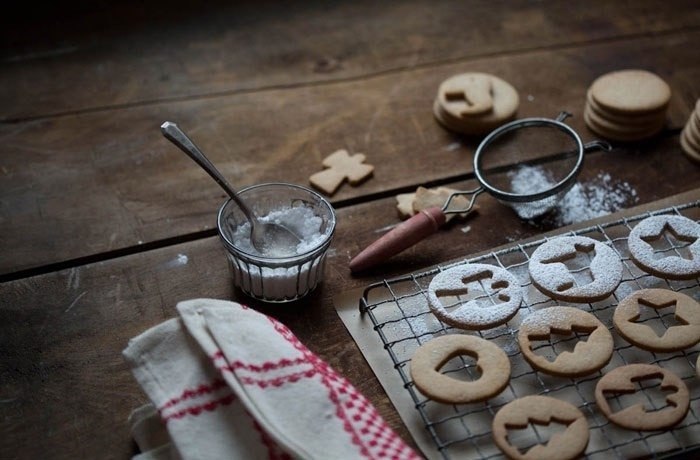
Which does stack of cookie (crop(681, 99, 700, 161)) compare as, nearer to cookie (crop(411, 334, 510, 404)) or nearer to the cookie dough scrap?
the cookie dough scrap

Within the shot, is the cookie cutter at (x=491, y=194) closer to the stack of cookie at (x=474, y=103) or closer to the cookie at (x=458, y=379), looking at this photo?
the stack of cookie at (x=474, y=103)

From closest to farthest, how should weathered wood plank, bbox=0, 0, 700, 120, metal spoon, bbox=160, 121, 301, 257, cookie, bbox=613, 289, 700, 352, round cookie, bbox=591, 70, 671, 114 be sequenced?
cookie, bbox=613, 289, 700, 352 < metal spoon, bbox=160, 121, 301, 257 < round cookie, bbox=591, 70, 671, 114 < weathered wood plank, bbox=0, 0, 700, 120

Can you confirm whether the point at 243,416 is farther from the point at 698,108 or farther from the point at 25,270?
the point at 698,108

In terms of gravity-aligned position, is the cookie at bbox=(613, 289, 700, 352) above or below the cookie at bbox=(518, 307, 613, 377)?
above

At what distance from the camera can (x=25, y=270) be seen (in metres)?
1.12

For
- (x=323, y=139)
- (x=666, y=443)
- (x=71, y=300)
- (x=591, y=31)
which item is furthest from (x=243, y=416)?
(x=591, y=31)

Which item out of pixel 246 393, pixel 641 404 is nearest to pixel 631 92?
pixel 641 404

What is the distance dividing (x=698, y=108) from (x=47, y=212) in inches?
38.3

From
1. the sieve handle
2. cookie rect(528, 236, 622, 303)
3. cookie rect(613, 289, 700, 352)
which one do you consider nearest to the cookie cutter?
the sieve handle

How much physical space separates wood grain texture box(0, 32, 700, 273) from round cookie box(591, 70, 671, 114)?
2.5 inches

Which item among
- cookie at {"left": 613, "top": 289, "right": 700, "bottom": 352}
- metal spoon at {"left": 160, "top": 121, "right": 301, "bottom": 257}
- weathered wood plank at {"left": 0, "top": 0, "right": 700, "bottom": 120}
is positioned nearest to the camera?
cookie at {"left": 613, "top": 289, "right": 700, "bottom": 352}

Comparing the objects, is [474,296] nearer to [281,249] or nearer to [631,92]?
[281,249]

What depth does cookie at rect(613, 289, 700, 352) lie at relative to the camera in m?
0.97

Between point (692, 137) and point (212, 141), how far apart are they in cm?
74
